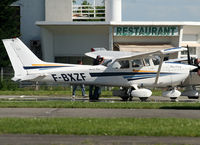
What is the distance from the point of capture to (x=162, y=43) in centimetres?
3519

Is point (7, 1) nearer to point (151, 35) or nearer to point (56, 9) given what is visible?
point (56, 9)

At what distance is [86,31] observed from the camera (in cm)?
3491

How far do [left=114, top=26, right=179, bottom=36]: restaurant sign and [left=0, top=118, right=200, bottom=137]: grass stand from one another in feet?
72.1

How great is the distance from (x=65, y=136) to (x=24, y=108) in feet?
19.1

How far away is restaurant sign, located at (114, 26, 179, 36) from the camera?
33812mm

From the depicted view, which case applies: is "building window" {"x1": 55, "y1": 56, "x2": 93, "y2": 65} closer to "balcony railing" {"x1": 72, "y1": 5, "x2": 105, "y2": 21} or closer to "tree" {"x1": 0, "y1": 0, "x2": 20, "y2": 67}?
"balcony railing" {"x1": 72, "y1": 5, "x2": 105, "y2": 21}

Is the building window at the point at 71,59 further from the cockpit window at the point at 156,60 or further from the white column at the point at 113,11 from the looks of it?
the cockpit window at the point at 156,60

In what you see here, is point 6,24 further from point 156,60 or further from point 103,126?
point 103,126

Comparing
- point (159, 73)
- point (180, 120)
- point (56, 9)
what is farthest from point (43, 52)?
point (180, 120)

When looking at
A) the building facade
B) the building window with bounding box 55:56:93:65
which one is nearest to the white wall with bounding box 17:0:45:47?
the building facade

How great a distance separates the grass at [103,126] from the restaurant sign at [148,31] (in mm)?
21976

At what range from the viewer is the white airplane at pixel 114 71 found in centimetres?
1980

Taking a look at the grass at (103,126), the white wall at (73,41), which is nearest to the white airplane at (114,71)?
the grass at (103,126)

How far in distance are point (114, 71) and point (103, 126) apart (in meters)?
9.36
